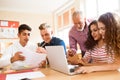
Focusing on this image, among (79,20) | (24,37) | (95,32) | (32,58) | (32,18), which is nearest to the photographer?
(32,58)

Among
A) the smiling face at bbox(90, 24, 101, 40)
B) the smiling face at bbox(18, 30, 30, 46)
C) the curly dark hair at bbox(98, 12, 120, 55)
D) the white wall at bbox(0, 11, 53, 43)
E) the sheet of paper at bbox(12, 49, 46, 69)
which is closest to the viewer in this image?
the curly dark hair at bbox(98, 12, 120, 55)

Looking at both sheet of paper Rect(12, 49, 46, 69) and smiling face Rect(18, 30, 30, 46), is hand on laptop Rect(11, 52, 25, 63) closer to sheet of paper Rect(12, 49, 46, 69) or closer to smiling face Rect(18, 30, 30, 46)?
sheet of paper Rect(12, 49, 46, 69)

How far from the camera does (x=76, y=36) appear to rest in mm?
2232

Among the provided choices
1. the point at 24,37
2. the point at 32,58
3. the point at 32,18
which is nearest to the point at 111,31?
the point at 32,58

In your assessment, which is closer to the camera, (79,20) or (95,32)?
(95,32)

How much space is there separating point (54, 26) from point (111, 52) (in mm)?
4169

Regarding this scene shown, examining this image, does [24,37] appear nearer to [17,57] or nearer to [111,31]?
[17,57]

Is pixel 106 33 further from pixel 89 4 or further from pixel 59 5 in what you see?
pixel 59 5

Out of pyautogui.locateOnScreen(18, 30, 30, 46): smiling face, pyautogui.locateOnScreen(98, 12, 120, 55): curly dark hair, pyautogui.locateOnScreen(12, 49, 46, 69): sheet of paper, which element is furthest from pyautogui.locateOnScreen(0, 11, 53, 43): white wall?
pyautogui.locateOnScreen(98, 12, 120, 55): curly dark hair

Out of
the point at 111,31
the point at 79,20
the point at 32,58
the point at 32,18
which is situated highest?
the point at 32,18

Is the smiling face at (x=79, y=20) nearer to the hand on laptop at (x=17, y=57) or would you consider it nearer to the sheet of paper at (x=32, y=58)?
the sheet of paper at (x=32, y=58)

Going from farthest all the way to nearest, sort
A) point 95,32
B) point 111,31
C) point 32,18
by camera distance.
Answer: point 32,18 → point 95,32 → point 111,31

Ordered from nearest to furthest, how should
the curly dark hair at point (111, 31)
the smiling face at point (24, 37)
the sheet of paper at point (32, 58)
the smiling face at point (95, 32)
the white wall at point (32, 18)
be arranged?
1. the curly dark hair at point (111, 31)
2. the sheet of paper at point (32, 58)
3. the smiling face at point (95, 32)
4. the smiling face at point (24, 37)
5. the white wall at point (32, 18)

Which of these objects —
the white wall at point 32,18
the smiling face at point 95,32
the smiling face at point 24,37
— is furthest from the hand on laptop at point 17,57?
the white wall at point 32,18
